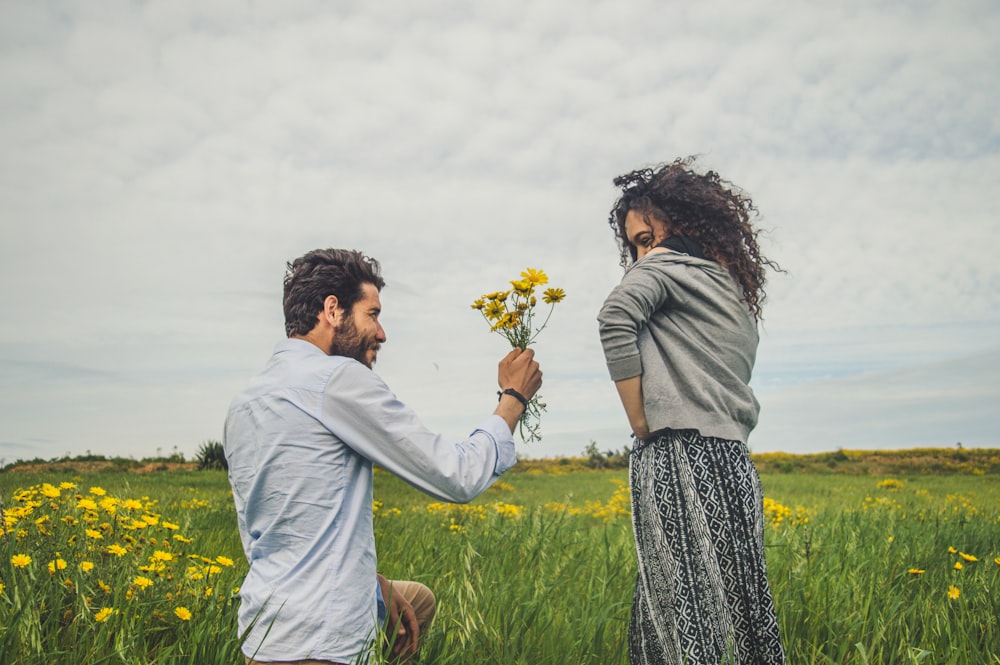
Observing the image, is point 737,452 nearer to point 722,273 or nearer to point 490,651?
point 722,273

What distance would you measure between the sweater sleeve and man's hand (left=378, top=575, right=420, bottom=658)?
102 centimetres

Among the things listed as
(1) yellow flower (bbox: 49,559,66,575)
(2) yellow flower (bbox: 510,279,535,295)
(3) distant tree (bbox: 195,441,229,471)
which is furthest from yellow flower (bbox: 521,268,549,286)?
(3) distant tree (bbox: 195,441,229,471)

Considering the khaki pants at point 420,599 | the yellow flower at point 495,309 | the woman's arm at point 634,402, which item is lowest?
the khaki pants at point 420,599

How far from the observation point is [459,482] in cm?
191

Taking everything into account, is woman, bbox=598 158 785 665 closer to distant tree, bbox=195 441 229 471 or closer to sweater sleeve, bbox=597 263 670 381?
sweater sleeve, bbox=597 263 670 381

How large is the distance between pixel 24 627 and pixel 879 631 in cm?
355

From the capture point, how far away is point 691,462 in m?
2.27

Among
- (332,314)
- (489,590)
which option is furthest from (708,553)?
(489,590)

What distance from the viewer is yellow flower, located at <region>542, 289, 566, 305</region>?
8.67ft

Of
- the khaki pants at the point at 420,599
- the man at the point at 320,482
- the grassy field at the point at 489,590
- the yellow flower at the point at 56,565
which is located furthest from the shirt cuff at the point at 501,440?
the yellow flower at the point at 56,565

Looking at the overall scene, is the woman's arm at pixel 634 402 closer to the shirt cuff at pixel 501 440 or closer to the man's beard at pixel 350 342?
the shirt cuff at pixel 501 440

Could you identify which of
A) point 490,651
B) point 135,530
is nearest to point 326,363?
point 490,651

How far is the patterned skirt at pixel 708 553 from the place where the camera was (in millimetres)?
2246

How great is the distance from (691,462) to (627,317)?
0.52m
